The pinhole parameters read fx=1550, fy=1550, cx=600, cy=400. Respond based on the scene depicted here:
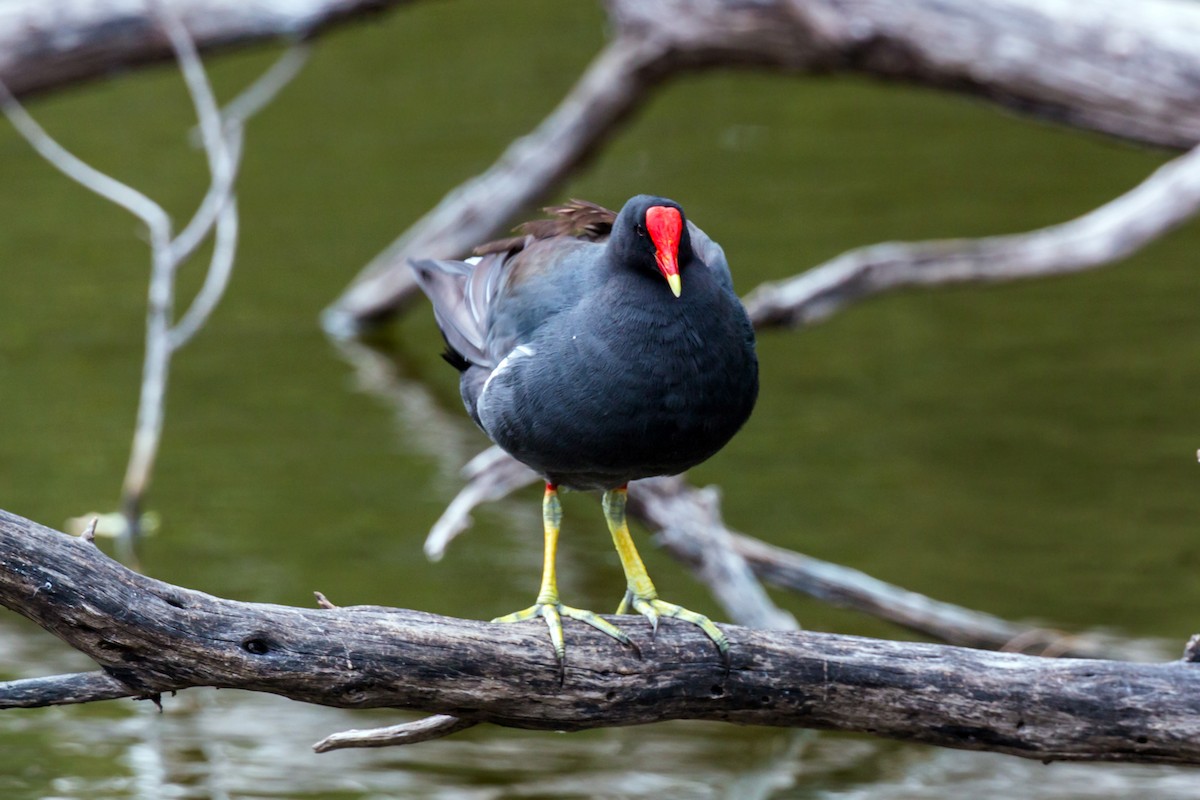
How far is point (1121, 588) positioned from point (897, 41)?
7.72ft

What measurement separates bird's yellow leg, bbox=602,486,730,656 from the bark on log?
32mm

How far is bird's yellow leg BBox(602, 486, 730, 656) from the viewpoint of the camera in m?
3.10

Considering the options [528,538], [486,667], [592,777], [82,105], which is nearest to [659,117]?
[82,105]

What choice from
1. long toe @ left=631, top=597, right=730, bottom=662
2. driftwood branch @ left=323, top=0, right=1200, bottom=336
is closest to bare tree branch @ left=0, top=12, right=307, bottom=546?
driftwood branch @ left=323, top=0, right=1200, bottom=336

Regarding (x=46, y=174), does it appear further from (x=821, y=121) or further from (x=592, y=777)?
(x=592, y=777)

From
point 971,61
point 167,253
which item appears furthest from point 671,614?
point 971,61

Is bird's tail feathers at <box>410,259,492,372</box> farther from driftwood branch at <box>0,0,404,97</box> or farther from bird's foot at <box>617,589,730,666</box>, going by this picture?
driftwood branch at <box>0,0,404,97</box>

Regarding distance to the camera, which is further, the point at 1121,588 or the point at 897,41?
the point at 897,41

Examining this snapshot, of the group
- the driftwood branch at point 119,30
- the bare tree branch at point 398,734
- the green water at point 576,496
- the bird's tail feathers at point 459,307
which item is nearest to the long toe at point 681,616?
the bare tree branch at point 398,734

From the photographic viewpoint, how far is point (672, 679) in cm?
306

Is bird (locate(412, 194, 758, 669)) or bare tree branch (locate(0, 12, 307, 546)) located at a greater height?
bare tree branch (locate(0, 12, 307, 546))

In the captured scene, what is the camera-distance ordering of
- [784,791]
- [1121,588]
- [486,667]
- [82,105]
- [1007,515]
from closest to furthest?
1. [486,667]
2. [784,791]
3. [1121,588]
4. [1007,515]
5. [82,105]

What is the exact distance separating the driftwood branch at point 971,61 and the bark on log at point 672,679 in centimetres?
220

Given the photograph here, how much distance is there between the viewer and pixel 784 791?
427 cm
